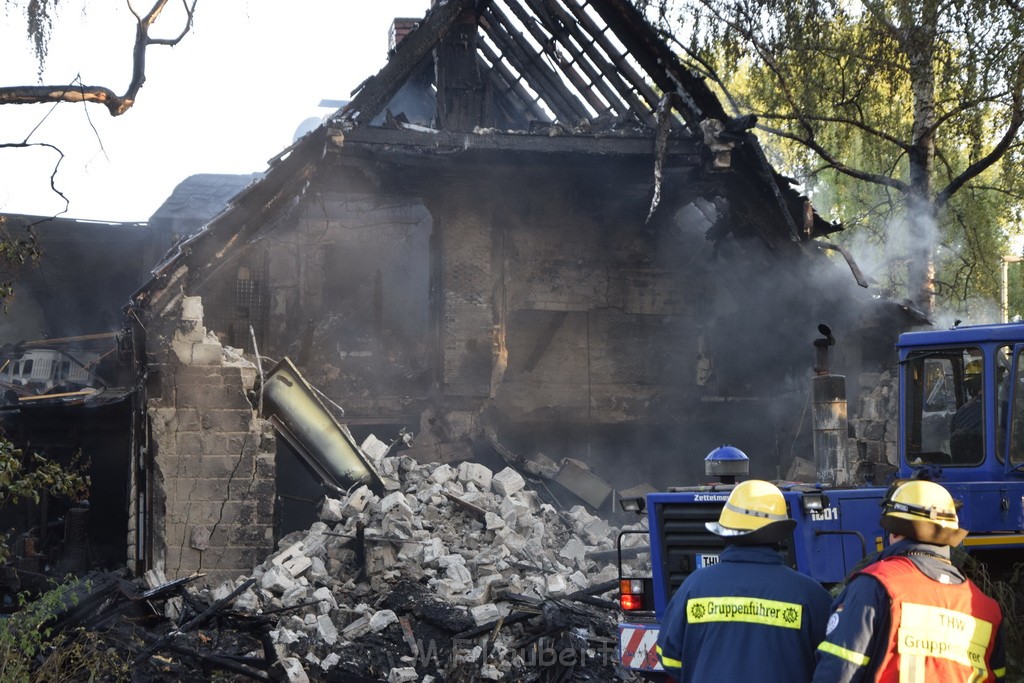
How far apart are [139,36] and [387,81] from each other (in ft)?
18.7

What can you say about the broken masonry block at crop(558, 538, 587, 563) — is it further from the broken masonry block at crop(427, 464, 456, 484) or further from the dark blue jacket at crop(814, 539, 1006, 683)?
the dark blue jacket at crop(814, 539, 1006, 683)

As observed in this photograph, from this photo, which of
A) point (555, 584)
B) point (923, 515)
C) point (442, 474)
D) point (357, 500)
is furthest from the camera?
point (442, 474)

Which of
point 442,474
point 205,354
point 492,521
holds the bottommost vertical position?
point 492,521

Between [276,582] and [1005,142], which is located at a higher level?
[1005,142]

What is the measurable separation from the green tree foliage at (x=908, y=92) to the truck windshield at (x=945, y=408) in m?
9.70

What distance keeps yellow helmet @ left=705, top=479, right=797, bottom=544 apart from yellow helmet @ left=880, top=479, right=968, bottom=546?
39 centimetres

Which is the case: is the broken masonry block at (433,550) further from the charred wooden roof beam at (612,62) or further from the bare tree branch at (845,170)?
the bare tree branch at (845,170)

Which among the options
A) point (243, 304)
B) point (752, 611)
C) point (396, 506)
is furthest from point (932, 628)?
point (243, 304)

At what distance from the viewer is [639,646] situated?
6.23 metres

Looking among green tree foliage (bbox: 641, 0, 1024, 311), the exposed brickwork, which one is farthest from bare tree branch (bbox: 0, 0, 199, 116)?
green tree foliage (bbox: 641, 0, 1024, 311)

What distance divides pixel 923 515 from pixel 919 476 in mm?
2517

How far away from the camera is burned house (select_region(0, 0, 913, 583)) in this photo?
1174 centimetres

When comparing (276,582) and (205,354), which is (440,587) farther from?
(205,354)

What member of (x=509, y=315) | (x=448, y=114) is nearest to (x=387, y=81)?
(x=448, y=114)
